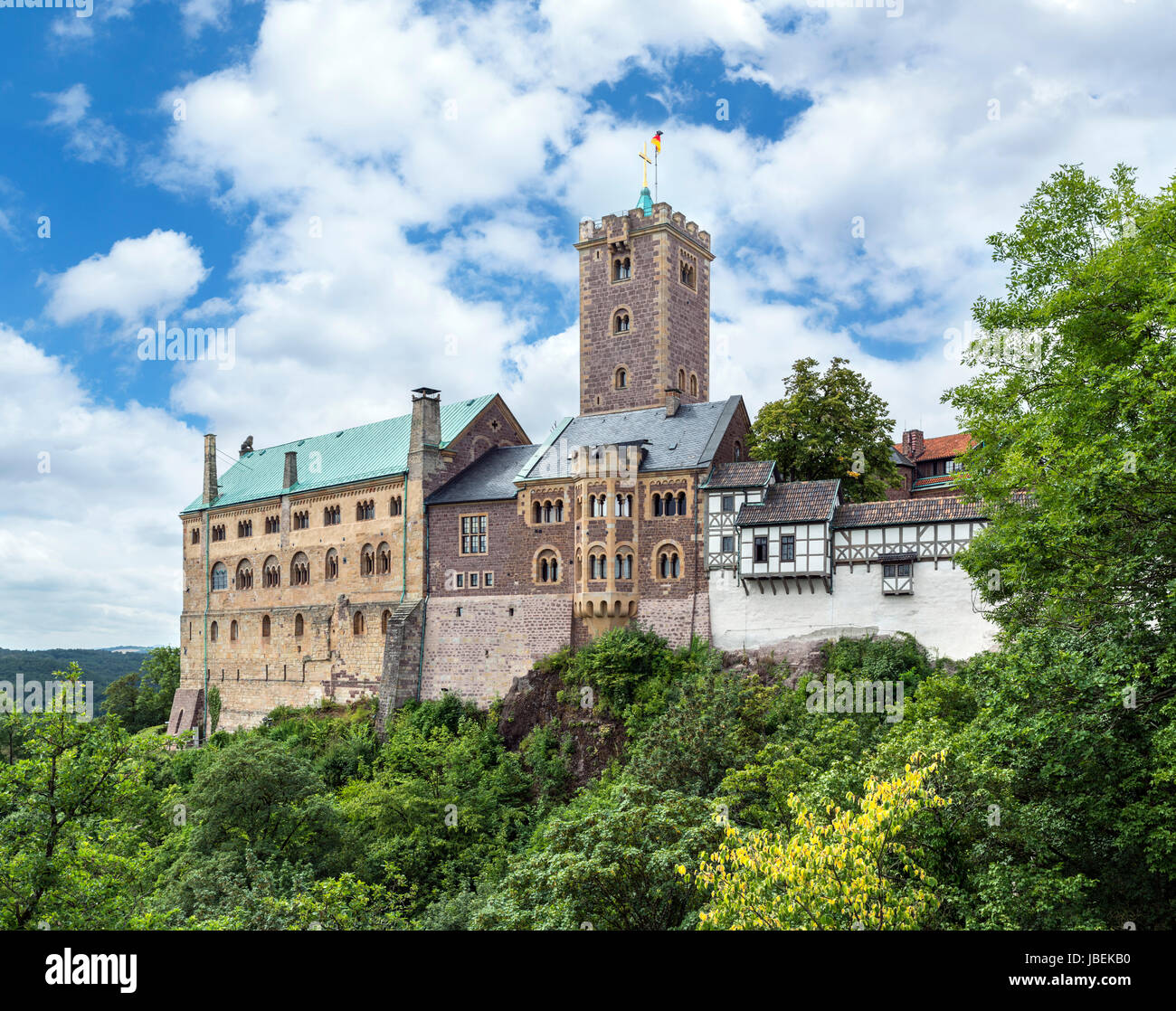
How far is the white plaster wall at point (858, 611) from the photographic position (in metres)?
36.5

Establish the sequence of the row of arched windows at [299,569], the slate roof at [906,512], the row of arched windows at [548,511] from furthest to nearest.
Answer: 1. the row of arched windows at [299,569]
2. the row of arched windows at [548,511]
3. the slate roof at [906,512]

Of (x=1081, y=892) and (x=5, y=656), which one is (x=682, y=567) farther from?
(x=5, y=656)

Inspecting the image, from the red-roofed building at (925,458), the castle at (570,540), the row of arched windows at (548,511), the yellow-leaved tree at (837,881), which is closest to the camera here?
the yellow-leaved tree at (837,881)

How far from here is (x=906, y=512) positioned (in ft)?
125

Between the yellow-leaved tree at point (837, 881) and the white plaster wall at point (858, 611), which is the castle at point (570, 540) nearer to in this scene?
the white plaster wall at point (858, 611)

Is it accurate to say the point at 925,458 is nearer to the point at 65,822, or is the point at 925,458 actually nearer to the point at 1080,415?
the point at 1080,415

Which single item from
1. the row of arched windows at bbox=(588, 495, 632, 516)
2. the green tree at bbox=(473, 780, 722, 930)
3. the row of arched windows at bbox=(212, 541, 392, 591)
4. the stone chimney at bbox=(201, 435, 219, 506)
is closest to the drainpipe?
the row of arched windows at bbox=(212, 541, 392, 591)

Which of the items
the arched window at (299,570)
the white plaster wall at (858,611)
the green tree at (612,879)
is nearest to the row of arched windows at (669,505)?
the white plaster wall at (858,611)

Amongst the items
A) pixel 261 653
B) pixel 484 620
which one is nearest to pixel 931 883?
pixel 484 620

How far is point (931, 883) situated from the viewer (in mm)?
16609

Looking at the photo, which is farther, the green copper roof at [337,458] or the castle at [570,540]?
the green copper roof at [337,458]

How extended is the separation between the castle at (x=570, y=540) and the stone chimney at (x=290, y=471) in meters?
0.09

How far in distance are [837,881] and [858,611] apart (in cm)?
2423

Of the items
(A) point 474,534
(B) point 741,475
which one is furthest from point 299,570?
(B) point 741,475
